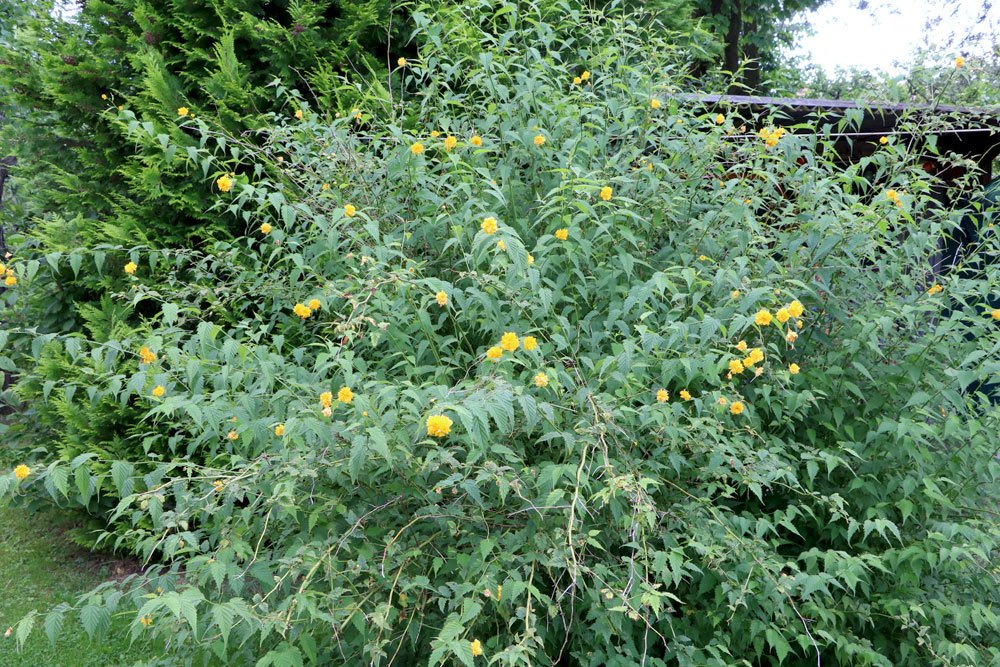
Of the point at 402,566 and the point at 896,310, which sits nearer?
the point at 402,566

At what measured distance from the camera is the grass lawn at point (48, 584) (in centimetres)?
368

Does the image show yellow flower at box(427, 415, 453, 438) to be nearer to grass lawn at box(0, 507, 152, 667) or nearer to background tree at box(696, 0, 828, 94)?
grass lawn at box(0, 507, 152, 667)

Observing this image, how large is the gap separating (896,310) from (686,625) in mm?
1260

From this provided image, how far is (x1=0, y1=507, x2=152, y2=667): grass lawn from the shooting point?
12.1ft

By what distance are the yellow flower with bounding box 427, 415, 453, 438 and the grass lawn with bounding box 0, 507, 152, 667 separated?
7.82 feet

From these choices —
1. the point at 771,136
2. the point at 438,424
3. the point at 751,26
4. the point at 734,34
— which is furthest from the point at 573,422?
the point at 751,26

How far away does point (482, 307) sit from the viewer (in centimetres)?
261

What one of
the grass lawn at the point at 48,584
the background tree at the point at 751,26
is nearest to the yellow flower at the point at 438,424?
the grass lawn at the point at 48,584

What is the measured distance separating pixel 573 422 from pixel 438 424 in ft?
1.88

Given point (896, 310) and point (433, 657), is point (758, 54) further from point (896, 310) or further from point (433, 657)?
point (433, 657)

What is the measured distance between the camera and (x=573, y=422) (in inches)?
90.7

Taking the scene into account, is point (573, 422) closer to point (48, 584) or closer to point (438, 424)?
point (438, 424)

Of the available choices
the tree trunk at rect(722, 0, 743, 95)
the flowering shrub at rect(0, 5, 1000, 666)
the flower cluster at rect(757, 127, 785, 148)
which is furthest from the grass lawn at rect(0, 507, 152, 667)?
the tree trunk at rect(722, 0, 743, 95)

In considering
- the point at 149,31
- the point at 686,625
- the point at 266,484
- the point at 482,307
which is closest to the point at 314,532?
the point at 266,484
